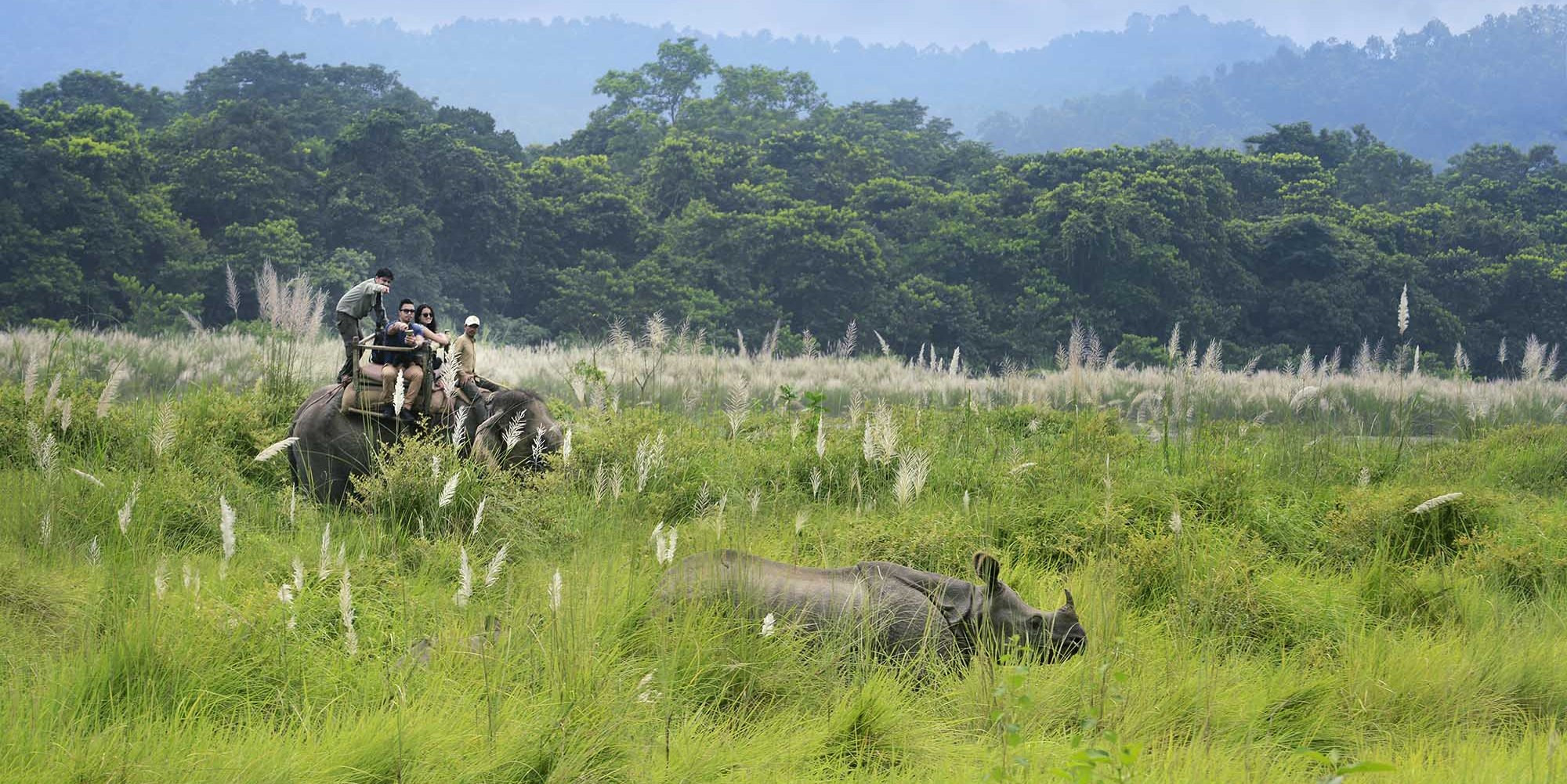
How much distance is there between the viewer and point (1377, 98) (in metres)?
125

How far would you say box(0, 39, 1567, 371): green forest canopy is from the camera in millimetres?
26516

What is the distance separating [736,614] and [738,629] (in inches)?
6.1

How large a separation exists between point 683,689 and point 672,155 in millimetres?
32414

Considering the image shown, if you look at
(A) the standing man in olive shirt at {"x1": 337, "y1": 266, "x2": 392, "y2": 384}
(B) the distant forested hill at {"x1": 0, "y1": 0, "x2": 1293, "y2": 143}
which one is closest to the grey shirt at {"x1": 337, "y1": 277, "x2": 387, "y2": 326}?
(A) the standing man in olive shirt at {"x1": 337, "y1": 266, "x2": 392, "y2": 384}

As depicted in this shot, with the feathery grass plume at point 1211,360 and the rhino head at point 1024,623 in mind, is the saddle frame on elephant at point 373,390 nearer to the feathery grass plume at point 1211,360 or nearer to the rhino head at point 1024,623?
the rhino head at point 1024,623

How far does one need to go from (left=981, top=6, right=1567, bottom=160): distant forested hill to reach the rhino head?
11219 centimetres

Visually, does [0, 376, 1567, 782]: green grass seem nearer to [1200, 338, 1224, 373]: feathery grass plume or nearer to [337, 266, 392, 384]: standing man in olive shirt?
[1200, 338, 1224, 373]: feathery grass plume

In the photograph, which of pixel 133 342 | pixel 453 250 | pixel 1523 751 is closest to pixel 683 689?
pixel 1523 751

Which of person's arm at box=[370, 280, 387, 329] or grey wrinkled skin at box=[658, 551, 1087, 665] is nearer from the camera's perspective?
grey wrinkled skin at box=[658, 551, 1087, 665]

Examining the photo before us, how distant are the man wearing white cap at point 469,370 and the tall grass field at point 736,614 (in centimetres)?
59

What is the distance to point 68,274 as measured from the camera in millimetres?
24469

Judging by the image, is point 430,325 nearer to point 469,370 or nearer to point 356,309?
point 469,370

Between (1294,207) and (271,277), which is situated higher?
(1294,207)

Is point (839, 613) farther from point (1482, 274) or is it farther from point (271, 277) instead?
point (1482, 274)
